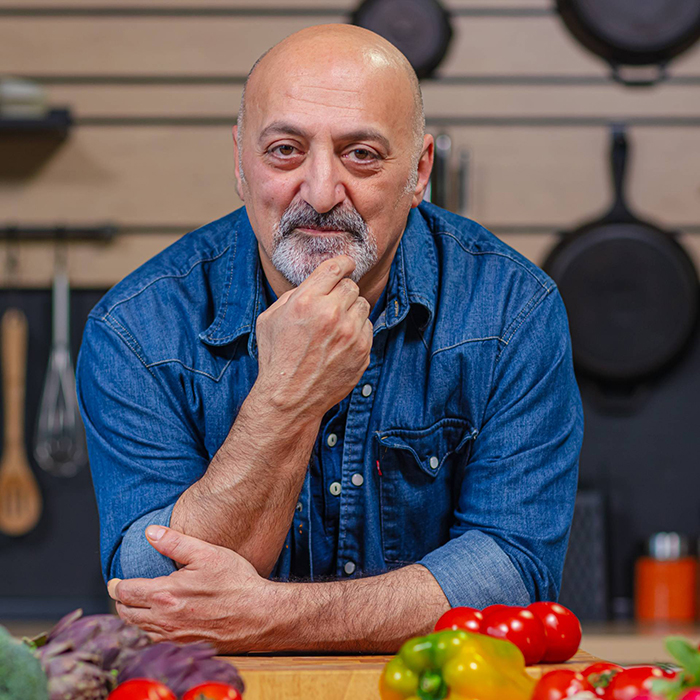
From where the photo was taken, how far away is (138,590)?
3.42 ft

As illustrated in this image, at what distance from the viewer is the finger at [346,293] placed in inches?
44.9

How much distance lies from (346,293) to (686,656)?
64cm

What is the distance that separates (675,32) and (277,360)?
5.74 ft

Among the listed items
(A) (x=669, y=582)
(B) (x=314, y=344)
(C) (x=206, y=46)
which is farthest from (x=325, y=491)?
(C) (x=206, y=46)

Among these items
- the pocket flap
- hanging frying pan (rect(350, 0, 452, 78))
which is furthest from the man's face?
hanging frying pan (rect(350, 0, 452, 78))

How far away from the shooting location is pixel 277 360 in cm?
112

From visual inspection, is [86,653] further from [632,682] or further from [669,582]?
[669,582]

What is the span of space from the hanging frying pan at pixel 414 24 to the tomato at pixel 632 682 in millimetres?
1918

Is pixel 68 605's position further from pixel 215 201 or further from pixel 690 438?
pixel 690 438

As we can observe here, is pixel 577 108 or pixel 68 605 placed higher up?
pixel 577 108

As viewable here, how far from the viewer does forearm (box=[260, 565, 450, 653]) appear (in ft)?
3.37

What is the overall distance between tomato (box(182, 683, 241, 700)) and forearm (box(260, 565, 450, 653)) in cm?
36

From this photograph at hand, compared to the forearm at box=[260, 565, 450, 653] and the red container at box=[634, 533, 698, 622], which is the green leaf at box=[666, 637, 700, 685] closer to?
the forearm at box=[260, 565, 450, 653]

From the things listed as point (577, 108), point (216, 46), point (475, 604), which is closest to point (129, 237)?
point (216, 46)
